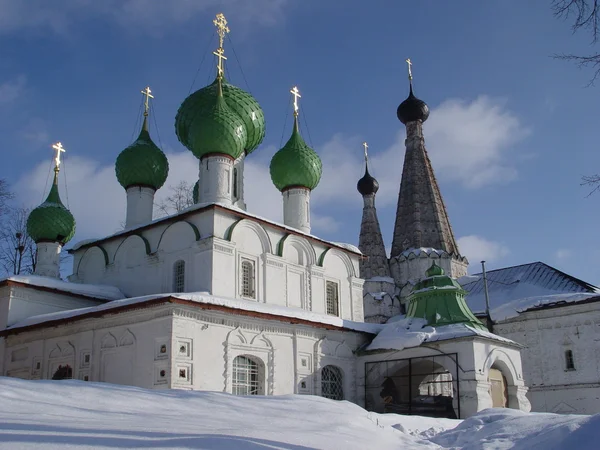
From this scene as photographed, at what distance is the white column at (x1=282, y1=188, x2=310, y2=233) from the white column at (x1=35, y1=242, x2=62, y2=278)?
20.0 ft

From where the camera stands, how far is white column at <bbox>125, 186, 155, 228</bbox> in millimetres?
16594

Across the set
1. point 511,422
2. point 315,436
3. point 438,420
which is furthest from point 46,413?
point 438,420

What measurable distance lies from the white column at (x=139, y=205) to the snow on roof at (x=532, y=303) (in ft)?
38.1

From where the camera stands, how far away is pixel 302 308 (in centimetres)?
→ 1528

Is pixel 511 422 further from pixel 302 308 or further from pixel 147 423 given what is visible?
pixel 302 308

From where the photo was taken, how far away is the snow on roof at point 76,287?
14.3m

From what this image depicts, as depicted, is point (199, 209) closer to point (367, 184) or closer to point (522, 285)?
point (522, 285)

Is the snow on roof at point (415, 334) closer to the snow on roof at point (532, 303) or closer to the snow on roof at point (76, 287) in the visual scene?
the snow on roof at point (76, 287)

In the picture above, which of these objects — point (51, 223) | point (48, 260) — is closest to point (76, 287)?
point (48, 260)

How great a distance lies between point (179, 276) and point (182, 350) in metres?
2.96

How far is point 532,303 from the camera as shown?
2058 cm

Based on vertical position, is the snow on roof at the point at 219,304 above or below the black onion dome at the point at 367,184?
below

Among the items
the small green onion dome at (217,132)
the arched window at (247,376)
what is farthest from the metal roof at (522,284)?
the arched window at (247,376)

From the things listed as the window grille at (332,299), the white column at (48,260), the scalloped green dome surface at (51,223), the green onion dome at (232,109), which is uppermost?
the green onion dome at (232,109)
